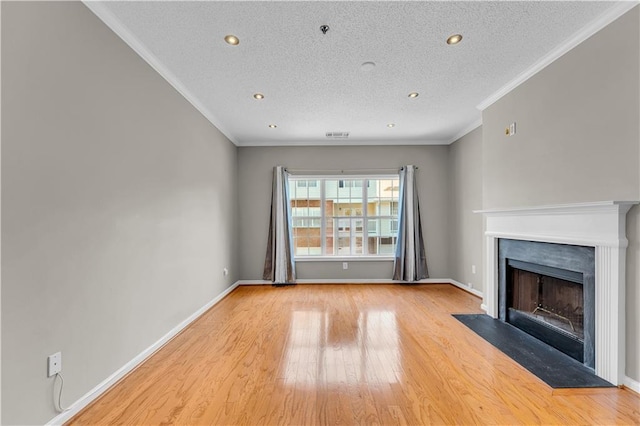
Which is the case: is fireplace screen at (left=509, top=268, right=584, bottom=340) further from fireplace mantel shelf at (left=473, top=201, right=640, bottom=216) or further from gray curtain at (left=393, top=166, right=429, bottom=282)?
gray curtain at (left=393, top=166, right=429, bottom=282)

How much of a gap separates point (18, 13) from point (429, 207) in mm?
5093

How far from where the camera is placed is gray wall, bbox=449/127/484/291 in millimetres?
4016

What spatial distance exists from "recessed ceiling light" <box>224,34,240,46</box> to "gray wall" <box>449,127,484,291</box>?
3482 millimetres

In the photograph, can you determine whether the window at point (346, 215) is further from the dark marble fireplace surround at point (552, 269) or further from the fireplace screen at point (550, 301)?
the fireplace screen at point (550, 301)

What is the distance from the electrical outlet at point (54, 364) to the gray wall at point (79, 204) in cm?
3

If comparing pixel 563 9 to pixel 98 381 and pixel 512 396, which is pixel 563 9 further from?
pixel 98 381

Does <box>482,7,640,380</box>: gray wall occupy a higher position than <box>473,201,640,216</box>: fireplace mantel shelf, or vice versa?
<box>482,7,640,380</box>: gray wall


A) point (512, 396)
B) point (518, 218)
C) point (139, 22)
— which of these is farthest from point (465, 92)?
point (139, 22)

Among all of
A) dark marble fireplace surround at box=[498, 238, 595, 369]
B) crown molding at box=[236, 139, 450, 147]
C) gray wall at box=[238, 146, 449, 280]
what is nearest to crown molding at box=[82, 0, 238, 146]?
crown molding at box=[236, 139, 450, 147]

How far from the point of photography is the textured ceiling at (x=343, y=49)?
1833 mm

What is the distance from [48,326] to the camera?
4.75 ft

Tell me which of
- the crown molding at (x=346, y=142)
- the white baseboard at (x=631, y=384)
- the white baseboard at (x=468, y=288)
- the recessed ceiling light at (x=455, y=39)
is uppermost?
the recessed ceiling light at (x=455, y=39)

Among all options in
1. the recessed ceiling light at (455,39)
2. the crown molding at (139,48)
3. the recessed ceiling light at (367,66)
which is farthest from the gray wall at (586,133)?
the crown molding at (139,48)

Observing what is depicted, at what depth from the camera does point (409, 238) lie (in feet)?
15.8
